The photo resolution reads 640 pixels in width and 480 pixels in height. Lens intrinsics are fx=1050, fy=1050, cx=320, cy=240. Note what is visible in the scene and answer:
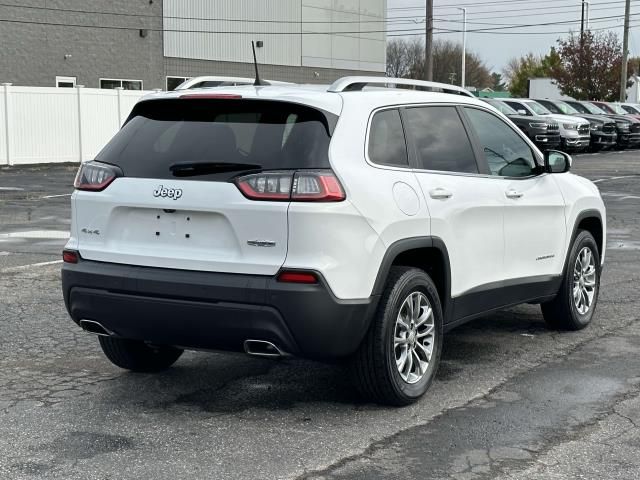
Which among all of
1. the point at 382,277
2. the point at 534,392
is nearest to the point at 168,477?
the point at 382,277

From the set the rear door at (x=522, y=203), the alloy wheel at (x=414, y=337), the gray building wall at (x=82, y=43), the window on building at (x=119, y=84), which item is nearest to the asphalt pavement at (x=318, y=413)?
the alloy wheel at (x=414, y=337)

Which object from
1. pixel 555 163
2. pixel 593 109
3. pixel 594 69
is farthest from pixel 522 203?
pixel 594 69

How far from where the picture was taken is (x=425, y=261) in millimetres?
6008

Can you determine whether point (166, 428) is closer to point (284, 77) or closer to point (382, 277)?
point (382, 277)

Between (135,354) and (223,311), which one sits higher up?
(223,311)

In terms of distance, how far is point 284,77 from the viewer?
47531 millimetres

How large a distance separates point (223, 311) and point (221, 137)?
93 cm

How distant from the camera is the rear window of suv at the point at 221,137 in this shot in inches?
206

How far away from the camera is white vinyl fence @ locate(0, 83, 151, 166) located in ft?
90.5

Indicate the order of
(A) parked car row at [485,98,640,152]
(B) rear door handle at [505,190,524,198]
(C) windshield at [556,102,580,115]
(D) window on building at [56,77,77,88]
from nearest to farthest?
(B) rear door handle at [505,190,524,198] → (A) parked car row at [485,98,640,152] → (C) windshield at [556,102,580,115] → (D) window on building at [56,77,77,88]

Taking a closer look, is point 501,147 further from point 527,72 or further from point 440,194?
point 527,72

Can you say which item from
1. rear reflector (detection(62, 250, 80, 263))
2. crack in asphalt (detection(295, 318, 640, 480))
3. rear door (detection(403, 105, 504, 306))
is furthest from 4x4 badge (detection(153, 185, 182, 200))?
crack in asphalt (detection(295, 318, 640, 480))

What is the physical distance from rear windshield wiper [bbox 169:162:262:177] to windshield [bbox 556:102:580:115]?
34055mm

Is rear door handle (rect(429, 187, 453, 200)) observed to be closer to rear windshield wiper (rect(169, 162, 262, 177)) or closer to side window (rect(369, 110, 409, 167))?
side window (rect(369, 110, 409, 167))
